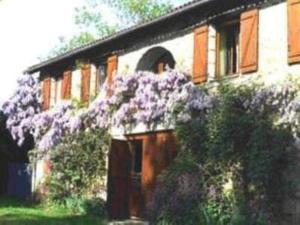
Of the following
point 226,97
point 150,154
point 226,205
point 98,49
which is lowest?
point 226,205

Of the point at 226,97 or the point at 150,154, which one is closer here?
the point at 226,97

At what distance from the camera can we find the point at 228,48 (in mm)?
17469

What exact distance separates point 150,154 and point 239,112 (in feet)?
14.1

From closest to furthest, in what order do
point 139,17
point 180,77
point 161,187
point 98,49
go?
1. point 161,187
2. point 180,77
3. point 98,49
4. point 139,17

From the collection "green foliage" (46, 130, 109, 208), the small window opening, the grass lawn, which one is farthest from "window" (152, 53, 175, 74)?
the grass lawn

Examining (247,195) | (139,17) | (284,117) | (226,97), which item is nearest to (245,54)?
(226,97)

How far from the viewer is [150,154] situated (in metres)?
19.1

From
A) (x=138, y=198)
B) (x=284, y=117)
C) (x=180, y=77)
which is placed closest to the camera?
(x=284, y=117)

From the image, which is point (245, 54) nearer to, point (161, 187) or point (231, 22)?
point (231, 22)

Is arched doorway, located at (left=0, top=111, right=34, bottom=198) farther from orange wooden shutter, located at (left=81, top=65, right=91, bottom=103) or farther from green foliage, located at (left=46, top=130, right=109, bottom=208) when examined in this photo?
green foliage, located at (left=46, top=130, right=109, bottom=208)

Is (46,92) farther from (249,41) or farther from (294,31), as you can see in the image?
(294,31)

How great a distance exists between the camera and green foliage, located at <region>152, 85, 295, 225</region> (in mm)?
14406

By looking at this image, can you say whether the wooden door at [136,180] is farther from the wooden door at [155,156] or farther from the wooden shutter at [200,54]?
the wooden shutter at [200,54]

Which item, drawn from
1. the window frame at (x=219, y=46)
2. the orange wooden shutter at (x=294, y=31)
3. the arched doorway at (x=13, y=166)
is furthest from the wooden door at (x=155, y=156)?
the arched doorway at (x=13, y=166)
